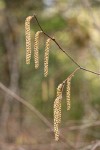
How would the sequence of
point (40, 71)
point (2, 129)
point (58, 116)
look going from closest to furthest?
point (58, 116) < point (2, 129) < point (40, 71)

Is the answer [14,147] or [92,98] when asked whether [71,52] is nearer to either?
[92,98]

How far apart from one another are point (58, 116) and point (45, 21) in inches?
134

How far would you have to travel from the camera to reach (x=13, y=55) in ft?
16.3

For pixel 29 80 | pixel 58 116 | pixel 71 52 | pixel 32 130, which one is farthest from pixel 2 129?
pixel 58 116

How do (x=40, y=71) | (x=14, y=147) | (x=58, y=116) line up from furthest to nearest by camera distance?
(x=40, y=71), (x=14, y=147), (x=58, y=116)

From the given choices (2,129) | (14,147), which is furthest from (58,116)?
(2,129)

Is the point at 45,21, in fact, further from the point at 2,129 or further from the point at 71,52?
the point at 2,129

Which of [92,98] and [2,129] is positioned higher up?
[92,98]

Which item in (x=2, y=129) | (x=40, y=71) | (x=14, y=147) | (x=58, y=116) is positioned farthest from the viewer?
(x=40, y=71)

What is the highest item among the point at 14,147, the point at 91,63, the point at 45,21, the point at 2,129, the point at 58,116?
the point at 45,21

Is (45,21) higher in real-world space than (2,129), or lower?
higher

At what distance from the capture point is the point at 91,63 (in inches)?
185

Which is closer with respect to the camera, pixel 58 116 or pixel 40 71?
pixel 58 116

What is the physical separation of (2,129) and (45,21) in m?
1.17
